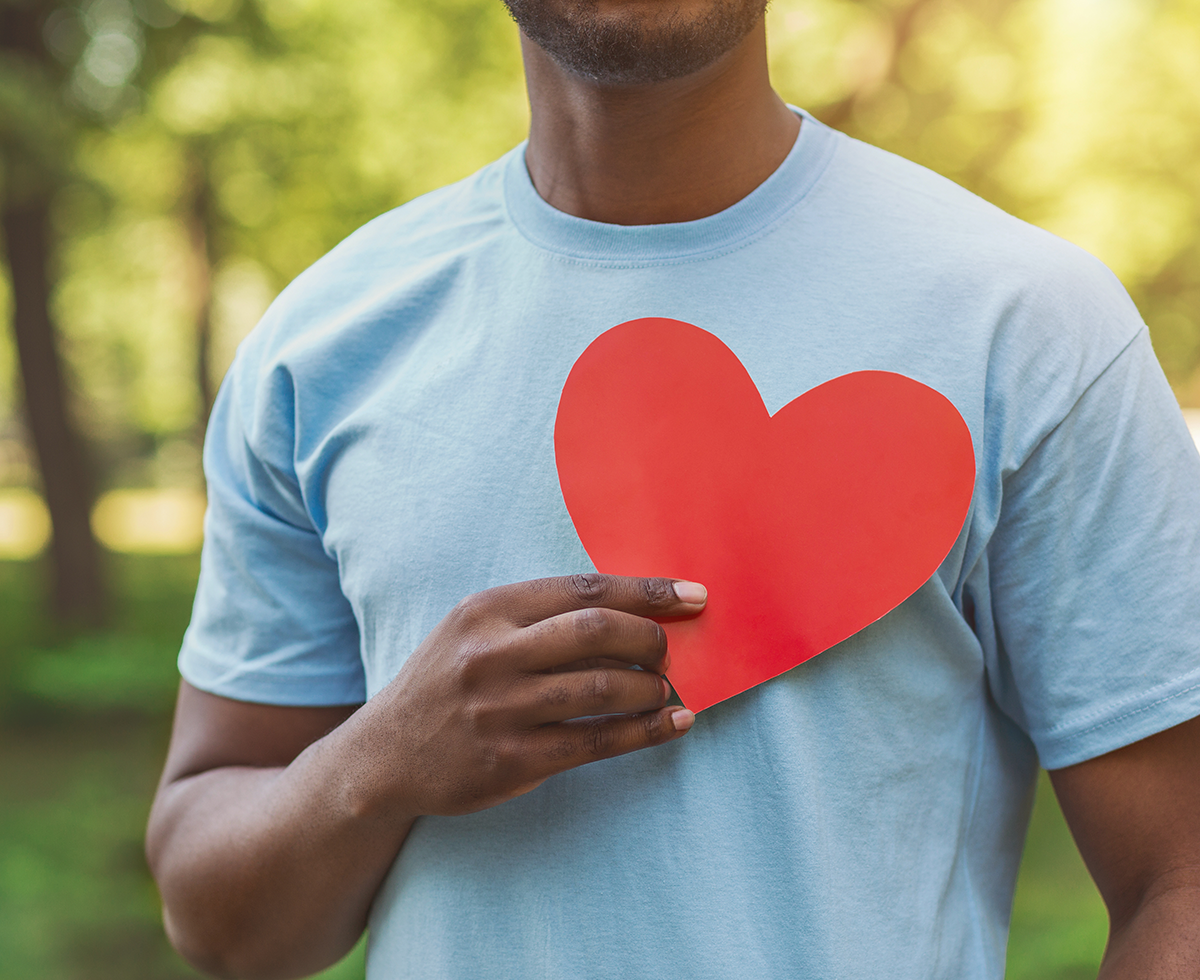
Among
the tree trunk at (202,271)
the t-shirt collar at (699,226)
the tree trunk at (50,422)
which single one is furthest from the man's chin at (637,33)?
the tree trunk at (202,271)

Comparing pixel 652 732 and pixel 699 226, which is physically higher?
pixel 699 226

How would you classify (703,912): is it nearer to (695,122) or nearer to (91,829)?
(695,122)

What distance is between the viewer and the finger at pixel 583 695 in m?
1.08

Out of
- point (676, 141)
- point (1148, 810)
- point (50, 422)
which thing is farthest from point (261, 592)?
point (50, 422)

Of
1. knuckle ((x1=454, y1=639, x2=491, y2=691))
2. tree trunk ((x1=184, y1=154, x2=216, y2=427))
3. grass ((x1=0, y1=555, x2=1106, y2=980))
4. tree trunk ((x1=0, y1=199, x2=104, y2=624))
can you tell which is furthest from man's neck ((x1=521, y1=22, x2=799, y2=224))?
tree trunk ((x1=184, y1=154, x2=216, y2=427))

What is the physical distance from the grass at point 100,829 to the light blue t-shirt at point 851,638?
→ 3633 mm

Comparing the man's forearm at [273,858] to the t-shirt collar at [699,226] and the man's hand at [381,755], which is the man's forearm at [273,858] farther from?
the t-shirt collar at [699,226]

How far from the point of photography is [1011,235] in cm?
120

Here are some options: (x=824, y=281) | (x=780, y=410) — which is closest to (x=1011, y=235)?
(x=824, y=281)

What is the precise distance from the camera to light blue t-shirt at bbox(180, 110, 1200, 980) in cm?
112

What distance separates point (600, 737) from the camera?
43.4 inches

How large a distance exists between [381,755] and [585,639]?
0.31m

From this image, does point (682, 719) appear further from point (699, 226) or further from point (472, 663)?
point (699, 226)

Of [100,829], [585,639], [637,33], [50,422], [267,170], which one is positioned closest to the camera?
[585,639]
